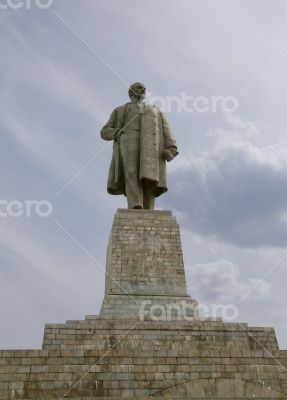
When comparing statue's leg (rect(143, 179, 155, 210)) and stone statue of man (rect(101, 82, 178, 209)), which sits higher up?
stone statue of man (rect(101, 82, 178, 209))

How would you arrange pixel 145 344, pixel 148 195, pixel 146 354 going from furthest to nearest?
1. pixel 148 195
2. pixel 145 344
3. pixel 146 354

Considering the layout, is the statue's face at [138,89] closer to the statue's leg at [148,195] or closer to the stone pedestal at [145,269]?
the statue's leg at [148,195]

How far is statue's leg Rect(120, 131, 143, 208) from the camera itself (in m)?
14.3

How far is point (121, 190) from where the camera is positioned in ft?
49.0

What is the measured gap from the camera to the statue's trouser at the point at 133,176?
14.3 metres

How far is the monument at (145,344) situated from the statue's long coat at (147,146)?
10cm

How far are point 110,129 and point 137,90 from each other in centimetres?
152

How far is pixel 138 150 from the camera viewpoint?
1465 cm

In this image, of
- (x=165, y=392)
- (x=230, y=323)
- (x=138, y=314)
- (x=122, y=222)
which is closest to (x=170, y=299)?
(x=138, y=314)

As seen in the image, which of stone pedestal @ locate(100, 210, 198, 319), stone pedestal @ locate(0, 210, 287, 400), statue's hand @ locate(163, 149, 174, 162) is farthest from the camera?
statue's hand @ locate(163, 149, 174, 162)

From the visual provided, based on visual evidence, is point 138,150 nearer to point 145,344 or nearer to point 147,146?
point 147,146

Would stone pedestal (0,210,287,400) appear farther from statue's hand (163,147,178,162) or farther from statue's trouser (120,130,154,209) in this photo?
statue's hand (163,147,178,162)

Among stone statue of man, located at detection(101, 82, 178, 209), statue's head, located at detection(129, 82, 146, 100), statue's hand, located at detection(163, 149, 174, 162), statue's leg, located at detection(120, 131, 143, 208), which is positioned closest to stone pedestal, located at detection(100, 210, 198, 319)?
statue's leg, located at detection(120, 131, 143, 208)

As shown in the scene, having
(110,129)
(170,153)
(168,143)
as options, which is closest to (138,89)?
(110,129)
